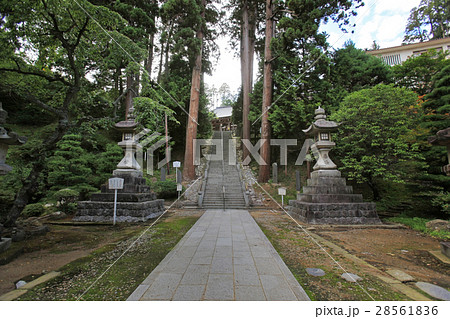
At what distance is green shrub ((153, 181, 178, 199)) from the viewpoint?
10586mm

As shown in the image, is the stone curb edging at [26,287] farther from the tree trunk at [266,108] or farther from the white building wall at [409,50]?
the white building wall at [409,50]

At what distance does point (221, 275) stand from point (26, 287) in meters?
2.15

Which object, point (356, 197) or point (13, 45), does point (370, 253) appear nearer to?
point (356, 197)

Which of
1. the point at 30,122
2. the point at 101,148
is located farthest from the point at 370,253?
the point at 30,122

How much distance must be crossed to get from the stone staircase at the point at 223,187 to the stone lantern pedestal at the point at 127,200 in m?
3.55

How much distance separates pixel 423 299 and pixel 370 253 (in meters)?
1.60

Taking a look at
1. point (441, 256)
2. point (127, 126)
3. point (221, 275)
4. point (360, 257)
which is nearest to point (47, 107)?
point (127, 126)

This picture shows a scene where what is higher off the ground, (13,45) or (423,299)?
(13,45)

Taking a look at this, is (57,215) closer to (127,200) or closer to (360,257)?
(127,200)

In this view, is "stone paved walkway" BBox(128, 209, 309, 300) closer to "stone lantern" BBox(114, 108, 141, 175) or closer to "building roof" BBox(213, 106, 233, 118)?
"stone lantern" BBox(114, 108, 141, 175)

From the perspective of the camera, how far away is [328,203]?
6.06 meters

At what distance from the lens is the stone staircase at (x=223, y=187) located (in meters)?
10.0

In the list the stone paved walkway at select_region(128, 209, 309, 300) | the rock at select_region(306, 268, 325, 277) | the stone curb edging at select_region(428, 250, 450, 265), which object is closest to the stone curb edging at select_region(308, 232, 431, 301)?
the rock at select_region(306, 268, 325, 277)

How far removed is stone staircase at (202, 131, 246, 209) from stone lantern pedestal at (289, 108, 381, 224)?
3706mm
